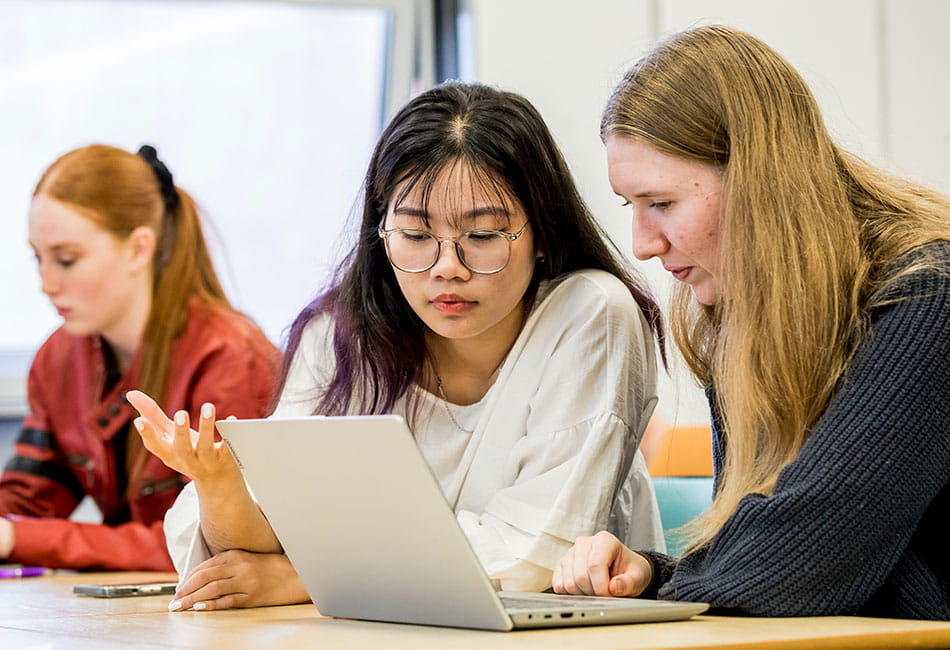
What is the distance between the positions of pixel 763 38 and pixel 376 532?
283 centimetres

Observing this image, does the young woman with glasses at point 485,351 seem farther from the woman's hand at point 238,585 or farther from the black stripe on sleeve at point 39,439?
the black stripe on sleeve at point 39,439

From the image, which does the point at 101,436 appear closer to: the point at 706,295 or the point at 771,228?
the point at 706,295

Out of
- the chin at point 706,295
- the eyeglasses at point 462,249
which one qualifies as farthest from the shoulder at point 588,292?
the chin at point 706,295

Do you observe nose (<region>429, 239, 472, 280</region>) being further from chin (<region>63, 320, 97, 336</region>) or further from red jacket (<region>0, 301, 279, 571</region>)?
chin (<region>63, 320, 97, 336</region>)

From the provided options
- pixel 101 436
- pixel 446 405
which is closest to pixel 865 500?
pixel 446 405

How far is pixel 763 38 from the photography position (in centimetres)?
356

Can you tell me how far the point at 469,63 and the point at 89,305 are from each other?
1.49 m

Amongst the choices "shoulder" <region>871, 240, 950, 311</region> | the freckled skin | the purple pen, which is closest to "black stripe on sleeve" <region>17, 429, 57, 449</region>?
the purple pen

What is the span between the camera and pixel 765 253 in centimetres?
124

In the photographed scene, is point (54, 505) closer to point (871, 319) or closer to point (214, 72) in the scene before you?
point (214, 72)

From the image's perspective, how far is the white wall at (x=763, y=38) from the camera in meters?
3.45

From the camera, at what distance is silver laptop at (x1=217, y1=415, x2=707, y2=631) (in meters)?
0.99

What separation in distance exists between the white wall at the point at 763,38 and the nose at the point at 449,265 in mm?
1711

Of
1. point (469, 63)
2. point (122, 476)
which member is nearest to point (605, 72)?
point (469, 63)
